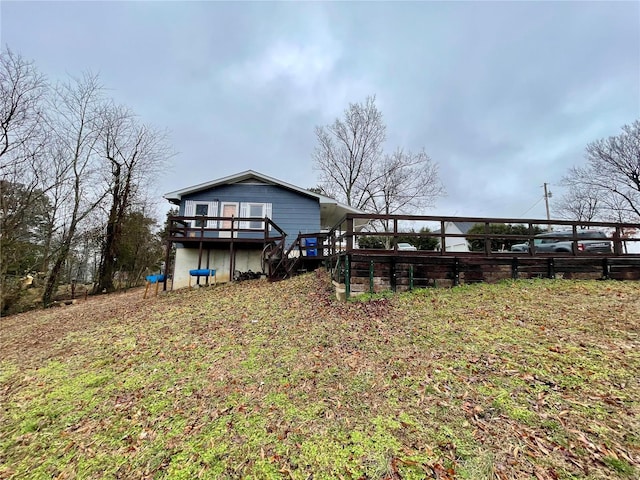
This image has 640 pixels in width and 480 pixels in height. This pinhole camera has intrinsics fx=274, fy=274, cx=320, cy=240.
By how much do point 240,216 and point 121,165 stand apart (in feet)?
35.9

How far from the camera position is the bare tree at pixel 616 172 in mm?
20328

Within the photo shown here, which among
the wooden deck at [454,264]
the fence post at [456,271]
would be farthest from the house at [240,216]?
the fence post at [456,271]

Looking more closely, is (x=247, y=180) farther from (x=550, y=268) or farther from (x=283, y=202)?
(x=550, y=268)

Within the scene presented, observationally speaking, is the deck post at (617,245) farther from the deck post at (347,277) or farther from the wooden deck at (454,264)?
the deck post at (347,277)

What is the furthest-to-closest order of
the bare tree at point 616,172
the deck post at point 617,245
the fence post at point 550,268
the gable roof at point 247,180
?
1. the bare tree at point 616,172
2. the gable roof at point 247,180
3. the deck post at point 617,245
4. the fence post at point 550,268

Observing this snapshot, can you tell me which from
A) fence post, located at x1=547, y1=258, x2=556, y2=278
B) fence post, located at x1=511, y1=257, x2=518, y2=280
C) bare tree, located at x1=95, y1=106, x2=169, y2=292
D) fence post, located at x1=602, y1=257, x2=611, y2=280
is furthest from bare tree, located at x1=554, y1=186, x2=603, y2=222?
bare tree, located at x1=95, y1=106, x2=169, y2=292

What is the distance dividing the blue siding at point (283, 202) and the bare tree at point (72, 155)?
849cm

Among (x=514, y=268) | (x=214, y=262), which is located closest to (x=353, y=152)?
(x=214, y=262)

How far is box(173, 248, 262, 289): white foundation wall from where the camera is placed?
11.6 m

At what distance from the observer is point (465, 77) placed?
15227 millimetres

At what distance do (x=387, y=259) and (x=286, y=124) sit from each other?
56.8 feet

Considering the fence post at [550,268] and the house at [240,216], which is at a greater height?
the house at [240,216]

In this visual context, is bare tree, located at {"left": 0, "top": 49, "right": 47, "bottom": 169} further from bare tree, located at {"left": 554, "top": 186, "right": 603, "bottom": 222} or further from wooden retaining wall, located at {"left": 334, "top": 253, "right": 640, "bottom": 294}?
bare tree, located at {"left": 554, "top": 186, "right": 603, "bottom": 222}

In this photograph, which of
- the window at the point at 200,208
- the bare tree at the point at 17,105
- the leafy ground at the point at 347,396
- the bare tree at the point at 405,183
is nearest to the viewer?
the leafy ground at the point at 347,396
